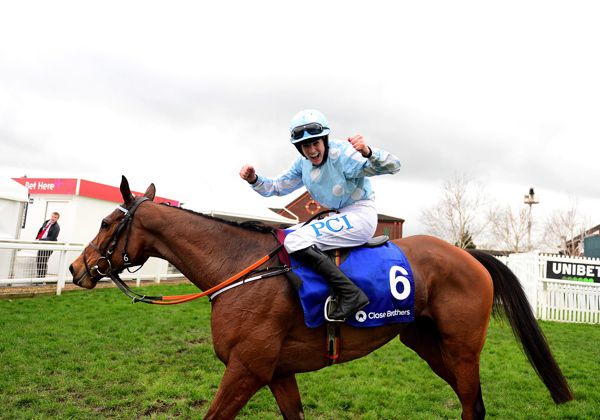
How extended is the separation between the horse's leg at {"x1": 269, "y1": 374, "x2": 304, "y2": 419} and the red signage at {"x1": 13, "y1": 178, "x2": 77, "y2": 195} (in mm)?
13564

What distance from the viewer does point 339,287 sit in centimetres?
299

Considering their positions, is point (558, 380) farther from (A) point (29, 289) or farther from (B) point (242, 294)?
(A) point (29, 289)

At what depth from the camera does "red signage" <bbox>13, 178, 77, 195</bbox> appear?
1448cm

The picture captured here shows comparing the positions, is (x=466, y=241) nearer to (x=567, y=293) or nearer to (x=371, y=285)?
(x=567, y=293)

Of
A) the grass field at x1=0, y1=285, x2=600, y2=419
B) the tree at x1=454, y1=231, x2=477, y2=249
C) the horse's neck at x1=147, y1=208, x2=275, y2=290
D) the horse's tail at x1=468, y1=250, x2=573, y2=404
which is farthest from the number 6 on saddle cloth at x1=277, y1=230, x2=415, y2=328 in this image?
the tree at x1=454, y1=231, x2=477, y2=249

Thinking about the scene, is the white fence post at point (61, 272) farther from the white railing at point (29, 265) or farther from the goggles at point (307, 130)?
the goggles at point (307, 130)

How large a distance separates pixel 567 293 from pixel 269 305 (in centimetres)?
1228

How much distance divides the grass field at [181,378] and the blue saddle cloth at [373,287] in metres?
1.59

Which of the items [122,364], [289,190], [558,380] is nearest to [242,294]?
[289,190]

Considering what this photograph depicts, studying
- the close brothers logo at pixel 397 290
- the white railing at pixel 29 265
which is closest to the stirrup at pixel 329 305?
the close brothers logo at pixel 397 290

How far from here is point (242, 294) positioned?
9.79 feet

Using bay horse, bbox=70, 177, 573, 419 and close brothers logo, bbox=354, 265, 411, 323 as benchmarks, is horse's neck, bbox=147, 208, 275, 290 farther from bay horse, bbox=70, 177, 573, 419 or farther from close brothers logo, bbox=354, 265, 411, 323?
close brothers logo, bbox=354, 265, 411, 323

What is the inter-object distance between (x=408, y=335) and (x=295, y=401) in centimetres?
128

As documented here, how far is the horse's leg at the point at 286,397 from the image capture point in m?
3.27
